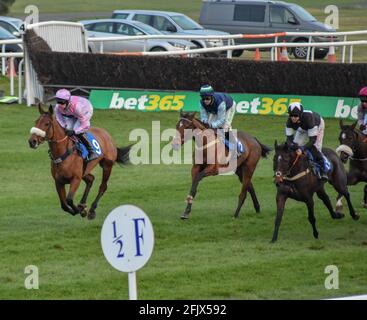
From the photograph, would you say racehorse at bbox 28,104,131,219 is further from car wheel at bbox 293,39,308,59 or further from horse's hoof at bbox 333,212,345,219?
car wheel at bbox 293,39,308,59

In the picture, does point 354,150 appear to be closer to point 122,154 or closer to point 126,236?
point 122,154

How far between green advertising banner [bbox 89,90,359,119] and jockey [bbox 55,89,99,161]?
9202 millimetres

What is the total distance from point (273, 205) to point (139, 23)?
1822 centimetres

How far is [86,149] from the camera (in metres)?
15.0

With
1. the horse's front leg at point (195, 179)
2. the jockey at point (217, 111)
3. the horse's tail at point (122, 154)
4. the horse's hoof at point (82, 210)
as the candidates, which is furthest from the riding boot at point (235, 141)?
the horse's hoof at point (82, 210)

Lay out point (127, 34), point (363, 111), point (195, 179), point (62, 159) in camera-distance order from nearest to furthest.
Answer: point (62, 159) < point (195, 179) < point (363, 111) < point (127, 34)

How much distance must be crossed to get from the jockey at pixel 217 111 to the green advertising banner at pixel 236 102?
818 cm

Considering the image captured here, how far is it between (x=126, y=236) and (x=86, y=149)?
22.8 ft

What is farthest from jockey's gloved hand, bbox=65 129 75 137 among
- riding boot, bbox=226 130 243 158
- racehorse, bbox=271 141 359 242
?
racehorse, bbox=271 141 359 242

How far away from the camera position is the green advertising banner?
24.0m

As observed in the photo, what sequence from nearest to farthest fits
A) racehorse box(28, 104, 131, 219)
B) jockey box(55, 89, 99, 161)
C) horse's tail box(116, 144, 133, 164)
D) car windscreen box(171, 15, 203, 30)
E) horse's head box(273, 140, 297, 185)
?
horse's head box(273, 140, 297, 185) → racehorse box(28, 104, 131, 219) → jockey box(55, 89, 99, 161) → horse's tail box(116, 144, 133, 164) → car windscreen box(171, 15, 203, 30)

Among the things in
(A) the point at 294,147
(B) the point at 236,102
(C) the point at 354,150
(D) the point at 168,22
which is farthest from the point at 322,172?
(D) the point at 168,22

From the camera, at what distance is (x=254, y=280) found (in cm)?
1173
